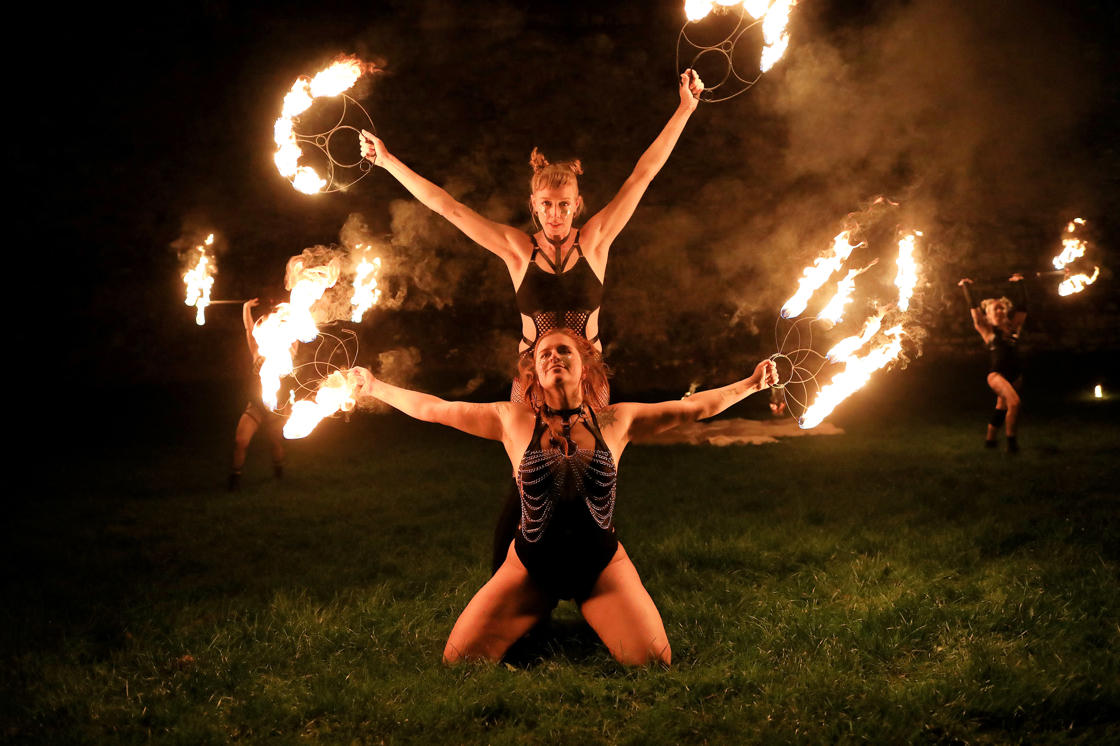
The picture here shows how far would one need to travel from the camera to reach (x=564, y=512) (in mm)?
3832

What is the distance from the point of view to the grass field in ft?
11.3

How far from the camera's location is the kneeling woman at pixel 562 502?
12.6ft

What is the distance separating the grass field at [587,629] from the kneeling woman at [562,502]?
184mm

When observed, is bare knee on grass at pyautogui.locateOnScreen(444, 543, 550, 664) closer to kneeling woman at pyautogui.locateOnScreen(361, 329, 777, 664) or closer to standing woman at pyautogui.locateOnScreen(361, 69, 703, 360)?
kneeling woman at pyautogui.locateOnScreen(361, 329, 777, 664)

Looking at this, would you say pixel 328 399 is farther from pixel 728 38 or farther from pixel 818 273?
pixel 728 38

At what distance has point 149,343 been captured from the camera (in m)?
14.2

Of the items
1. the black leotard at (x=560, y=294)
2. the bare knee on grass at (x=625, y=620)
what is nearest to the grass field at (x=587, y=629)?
the bare knee on grass at (x=625, y=620)

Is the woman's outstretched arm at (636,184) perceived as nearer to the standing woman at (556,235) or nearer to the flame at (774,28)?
the standing woman at (556,235)

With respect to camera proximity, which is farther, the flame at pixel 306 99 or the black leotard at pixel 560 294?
the flame at pixel 306 99

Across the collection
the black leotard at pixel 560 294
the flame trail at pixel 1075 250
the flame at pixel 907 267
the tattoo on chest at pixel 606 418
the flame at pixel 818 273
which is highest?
the flame trail at pixel 1075 250

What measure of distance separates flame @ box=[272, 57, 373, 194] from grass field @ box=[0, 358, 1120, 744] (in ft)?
7.82

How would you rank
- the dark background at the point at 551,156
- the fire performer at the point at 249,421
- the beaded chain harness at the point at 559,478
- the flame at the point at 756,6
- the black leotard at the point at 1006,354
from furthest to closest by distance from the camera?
1. the dark background at the point at 551,156
2. the black leotard at the point at 1006,354
3. the fire performer at the point at 249,421
4. the flame at the point at 756,6
5. the beaded chain harness at the point at 559,478

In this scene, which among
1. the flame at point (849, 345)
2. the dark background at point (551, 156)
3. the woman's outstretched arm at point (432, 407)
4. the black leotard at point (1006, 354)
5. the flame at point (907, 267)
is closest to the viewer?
the woman's outstretched arm at point (432, 407)

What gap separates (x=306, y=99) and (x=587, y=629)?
3219 mm
